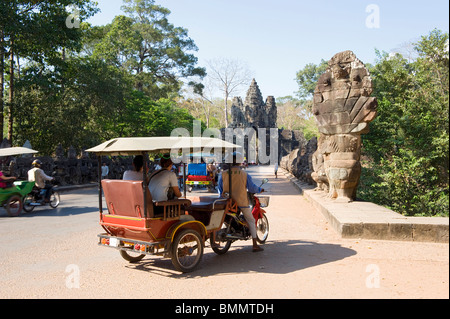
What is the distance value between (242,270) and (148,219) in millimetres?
1555

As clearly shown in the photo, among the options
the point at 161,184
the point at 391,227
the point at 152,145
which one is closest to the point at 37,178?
the point at 161,184

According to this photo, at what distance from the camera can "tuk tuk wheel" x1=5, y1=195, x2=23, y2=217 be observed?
37.2 feet

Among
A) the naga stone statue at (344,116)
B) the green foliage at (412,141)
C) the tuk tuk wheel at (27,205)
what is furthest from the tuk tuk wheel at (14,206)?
the green foliage at (412,141)

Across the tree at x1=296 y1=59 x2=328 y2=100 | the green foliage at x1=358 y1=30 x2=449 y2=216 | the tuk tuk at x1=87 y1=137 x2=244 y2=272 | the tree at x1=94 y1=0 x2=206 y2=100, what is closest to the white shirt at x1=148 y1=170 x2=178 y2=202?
the tuk tuk at x1=87 y1=137 x2=244 y2=272

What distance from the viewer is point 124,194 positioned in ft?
18.0

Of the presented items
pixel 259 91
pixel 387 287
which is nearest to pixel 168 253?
pixel 387 287

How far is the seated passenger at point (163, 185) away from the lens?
5703 millimetres

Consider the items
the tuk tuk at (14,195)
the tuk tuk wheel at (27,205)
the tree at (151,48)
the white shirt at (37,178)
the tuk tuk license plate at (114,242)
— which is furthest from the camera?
the tree at (151,48)

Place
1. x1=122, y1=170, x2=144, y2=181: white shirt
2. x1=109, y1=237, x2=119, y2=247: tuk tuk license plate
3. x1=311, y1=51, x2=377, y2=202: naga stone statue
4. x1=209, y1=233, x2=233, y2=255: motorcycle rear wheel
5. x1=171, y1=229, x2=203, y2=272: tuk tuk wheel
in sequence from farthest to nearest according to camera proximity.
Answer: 1. x1=311, y1=51, x2=377, y2=202: naga stone statue
2. x1=209, y1=233, x2=233, y2=255: motorcycle rear wheel
3. x1=122, y1=170, x2=144, y2=181: white shirt
4. x1=109, y1=237, x2=119, y2=247: tuk tuk license plate
5. x1=171, y1=229, x2=203, y2=272: tuk tuk wheel

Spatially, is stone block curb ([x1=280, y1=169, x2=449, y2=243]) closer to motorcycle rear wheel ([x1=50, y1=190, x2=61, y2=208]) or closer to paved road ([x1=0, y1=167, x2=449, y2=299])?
paved road ([x1=0, y1=167, x2=449, y2=299])

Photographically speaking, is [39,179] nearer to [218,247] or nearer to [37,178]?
[37,178]

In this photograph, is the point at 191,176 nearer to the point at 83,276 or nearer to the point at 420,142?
the point at 420,142

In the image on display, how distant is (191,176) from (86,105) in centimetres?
1077

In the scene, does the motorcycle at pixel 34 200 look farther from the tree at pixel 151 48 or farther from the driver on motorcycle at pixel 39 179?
the tree at pixel 151 48
